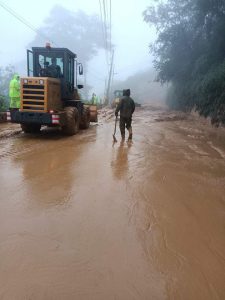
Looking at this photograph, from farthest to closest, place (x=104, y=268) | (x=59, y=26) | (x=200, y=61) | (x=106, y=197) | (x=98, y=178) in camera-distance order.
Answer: (x=59, y=26) → (x=200, y=61) → (x=98, y=178) → (x=106, y=197) → (x=104, y=268)

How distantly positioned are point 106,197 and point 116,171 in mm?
1980

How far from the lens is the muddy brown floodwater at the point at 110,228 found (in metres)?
3.67

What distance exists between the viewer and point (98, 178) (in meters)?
7.54

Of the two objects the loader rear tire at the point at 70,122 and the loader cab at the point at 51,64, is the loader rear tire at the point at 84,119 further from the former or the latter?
the loader cab at the point at 51,64

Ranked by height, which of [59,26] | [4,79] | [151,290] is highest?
[59,26]

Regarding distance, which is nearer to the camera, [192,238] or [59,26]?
[192,238]

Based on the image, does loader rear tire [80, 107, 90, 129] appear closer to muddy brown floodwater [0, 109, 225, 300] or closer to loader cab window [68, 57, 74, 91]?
loader cab window [68, 57, 74, 91]

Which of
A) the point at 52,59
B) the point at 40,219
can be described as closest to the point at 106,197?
the point at 40,219

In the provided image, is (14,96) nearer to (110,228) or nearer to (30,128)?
(30,128)

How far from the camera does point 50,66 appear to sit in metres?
13.6

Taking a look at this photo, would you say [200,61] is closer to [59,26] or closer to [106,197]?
[106,197]

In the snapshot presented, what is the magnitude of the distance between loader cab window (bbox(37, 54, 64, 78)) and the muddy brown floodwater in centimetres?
480

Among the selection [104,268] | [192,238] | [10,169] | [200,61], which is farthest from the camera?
[200,61]

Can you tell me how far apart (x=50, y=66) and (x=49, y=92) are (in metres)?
1.46
